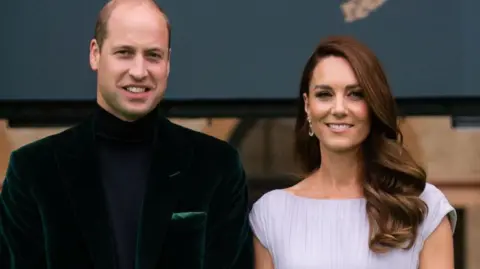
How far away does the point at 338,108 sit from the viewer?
2363 millimetres

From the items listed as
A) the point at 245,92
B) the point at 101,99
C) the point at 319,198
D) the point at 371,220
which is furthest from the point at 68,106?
the point at 371,220

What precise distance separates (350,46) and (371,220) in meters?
0.51

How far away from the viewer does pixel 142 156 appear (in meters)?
2.30

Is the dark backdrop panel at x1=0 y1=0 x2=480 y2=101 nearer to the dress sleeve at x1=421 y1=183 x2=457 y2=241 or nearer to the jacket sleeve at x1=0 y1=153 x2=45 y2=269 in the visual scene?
the dress sleeve at x1=421 y1=183 x2=457 y2=241

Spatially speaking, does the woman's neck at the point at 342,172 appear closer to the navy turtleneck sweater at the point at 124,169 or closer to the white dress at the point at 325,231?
the white dress at the point at 325,231

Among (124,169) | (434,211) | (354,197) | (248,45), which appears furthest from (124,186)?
(248,45)

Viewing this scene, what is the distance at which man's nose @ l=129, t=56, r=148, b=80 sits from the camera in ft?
7.18

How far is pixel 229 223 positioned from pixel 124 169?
1.07ft

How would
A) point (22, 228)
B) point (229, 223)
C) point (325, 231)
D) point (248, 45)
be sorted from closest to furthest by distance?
point (22, 228) → point (229, 223) → point (325, 231) → point (248, 45)

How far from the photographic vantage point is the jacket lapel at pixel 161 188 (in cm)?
218

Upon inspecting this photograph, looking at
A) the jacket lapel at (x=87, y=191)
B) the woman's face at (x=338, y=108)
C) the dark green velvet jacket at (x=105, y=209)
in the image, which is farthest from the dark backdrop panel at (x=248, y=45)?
the jacket lapel at (x=87, y=191)

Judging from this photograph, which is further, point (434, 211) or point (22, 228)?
point (434, 211)

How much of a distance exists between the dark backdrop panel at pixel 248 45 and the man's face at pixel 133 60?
2.97ft

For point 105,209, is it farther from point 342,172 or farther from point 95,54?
point 342,172
